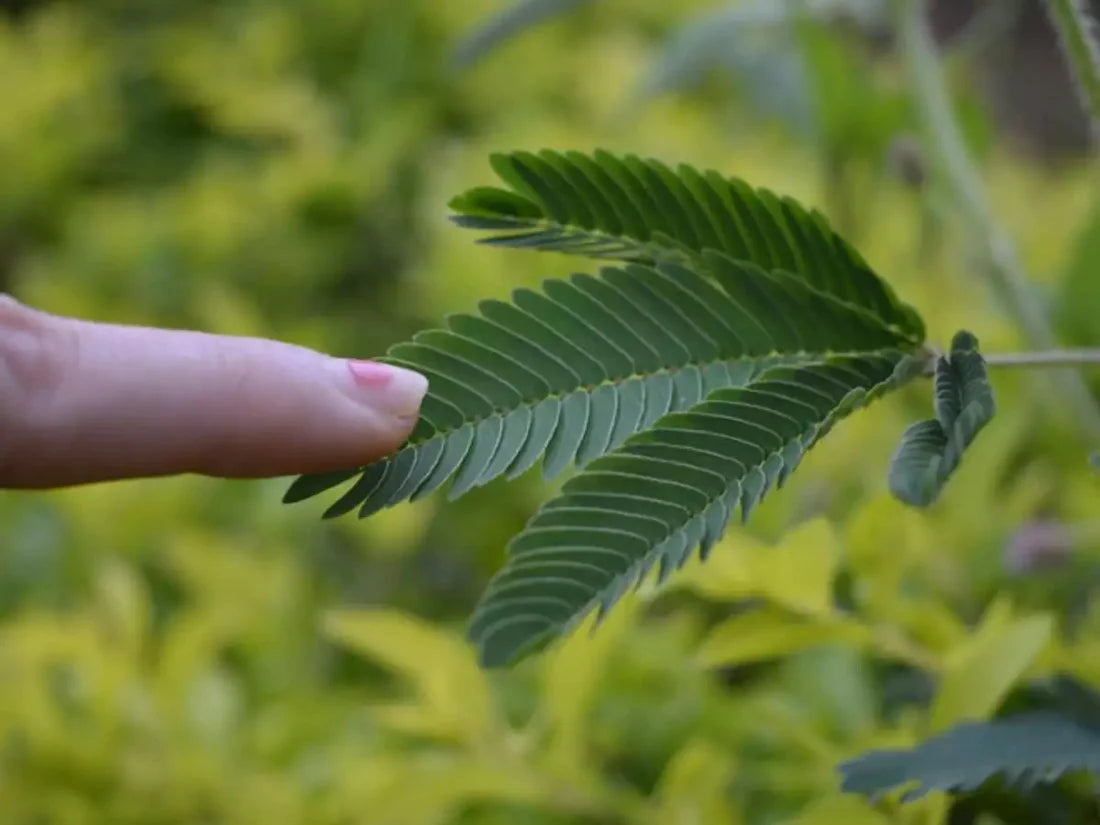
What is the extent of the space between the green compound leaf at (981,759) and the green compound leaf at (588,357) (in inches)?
4.2

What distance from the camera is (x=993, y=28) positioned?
28.5 inches

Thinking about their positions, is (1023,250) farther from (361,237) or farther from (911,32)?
(361,237)

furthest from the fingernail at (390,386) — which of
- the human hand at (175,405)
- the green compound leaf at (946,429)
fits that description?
the green compound leaf at (946,429)

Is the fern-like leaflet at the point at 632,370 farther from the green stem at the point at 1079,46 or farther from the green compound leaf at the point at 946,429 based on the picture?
the green stem at the point at 1079,46

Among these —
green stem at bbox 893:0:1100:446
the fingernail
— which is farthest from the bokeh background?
the fingernail

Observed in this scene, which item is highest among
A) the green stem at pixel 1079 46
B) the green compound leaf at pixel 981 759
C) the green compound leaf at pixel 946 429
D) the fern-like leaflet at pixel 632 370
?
the green stem at pixel 1079 46

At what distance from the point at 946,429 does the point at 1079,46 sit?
0.16m

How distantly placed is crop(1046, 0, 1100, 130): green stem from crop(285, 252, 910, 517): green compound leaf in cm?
12

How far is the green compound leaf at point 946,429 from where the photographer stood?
0.82 feet

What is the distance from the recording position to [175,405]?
10.8 inches

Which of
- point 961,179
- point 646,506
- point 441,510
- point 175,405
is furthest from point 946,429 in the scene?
point 441,510

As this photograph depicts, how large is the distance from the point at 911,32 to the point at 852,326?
313 mm

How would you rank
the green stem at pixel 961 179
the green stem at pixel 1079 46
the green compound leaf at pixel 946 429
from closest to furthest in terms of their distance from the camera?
the green compound leaf at pixel 946 429
the green stem at pixel 1079 46
the green stem at pixel 961 179

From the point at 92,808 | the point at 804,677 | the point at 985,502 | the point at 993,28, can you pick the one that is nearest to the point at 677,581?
the point at 804,677
